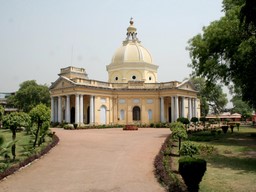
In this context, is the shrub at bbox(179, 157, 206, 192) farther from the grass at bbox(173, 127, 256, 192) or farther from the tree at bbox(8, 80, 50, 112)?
the tree at bbox(8, 80, 50, 112)

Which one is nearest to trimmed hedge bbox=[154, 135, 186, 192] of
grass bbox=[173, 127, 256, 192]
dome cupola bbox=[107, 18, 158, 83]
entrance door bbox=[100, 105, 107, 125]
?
grass bbox=[173, 127, 256, 192]

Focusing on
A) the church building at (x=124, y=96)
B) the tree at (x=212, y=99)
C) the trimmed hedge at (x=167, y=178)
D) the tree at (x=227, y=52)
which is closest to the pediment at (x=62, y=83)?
the church building at (x=124, y=96)

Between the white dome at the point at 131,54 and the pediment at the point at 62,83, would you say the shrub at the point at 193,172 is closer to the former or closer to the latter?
the pediment at the point at 62,83

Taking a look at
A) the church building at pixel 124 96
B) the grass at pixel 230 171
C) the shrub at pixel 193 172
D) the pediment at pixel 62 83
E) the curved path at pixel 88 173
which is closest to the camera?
the shrub at pixel 193 172

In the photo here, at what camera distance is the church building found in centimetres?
3825

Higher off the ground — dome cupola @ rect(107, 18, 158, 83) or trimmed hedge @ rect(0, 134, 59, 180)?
dome cupola @ rect(107, 18, 158, 83)

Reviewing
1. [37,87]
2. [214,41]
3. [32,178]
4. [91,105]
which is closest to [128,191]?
[32,178]

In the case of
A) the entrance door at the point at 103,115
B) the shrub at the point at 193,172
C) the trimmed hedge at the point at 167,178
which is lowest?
the trimmed hedge at the point at 167,178

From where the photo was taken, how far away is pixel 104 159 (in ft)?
44.5

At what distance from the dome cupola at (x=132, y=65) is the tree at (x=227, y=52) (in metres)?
19.4

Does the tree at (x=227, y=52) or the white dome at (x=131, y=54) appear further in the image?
the white dome at (x=131, y=54)

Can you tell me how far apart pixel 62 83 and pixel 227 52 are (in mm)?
25050

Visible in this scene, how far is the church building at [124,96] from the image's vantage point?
125ft

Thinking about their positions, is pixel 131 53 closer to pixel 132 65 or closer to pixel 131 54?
pixel 131 54
